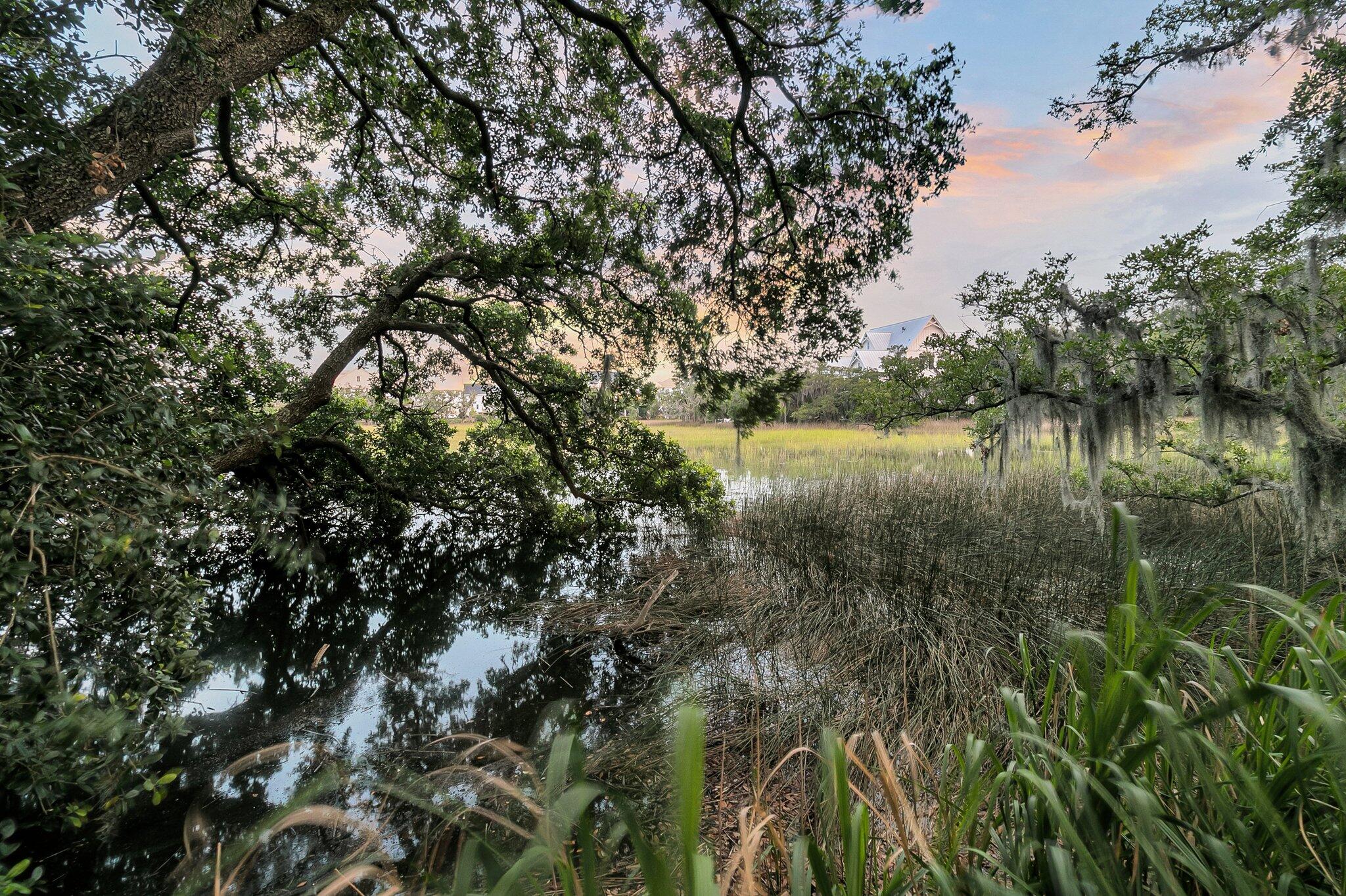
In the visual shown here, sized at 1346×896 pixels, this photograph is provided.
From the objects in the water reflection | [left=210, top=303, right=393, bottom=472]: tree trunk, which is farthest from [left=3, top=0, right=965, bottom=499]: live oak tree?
the water reflection

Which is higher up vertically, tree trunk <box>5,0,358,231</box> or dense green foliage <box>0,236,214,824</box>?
tree trunk <box>5,0,358,231</box>

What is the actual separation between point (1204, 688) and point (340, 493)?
7.21 metres

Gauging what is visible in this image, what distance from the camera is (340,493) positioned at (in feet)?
20.5

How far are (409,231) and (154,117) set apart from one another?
3.12m

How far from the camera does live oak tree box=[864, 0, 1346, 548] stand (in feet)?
10.4

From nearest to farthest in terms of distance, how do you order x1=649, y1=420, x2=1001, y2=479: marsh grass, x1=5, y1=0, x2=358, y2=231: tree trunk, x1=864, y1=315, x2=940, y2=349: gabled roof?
1. x1=5, y1=0, x2=358, y2=231: tree trunk
2. x1=649, y1=420, x2=1001, y2=479: marsh grass
3. x1=864, y1=315, x2=940, y2=349: gabled roof

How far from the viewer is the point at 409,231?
5.05 m

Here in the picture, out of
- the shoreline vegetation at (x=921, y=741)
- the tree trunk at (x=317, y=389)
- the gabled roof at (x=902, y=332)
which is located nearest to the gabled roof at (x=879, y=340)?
the gabled roof at (x=902, y=332)

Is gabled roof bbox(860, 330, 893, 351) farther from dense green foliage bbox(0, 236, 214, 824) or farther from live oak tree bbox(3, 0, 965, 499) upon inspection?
dense green foliage bbox(0, 236, 214, 824)

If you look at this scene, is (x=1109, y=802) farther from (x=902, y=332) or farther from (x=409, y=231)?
(x=902, y=332)

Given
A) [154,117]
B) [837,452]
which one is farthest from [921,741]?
[837,452]

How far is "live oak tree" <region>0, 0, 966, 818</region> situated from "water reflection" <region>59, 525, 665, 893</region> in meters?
0.94

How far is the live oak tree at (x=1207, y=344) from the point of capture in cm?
316

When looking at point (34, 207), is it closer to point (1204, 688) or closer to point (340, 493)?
point (1204, 688)
